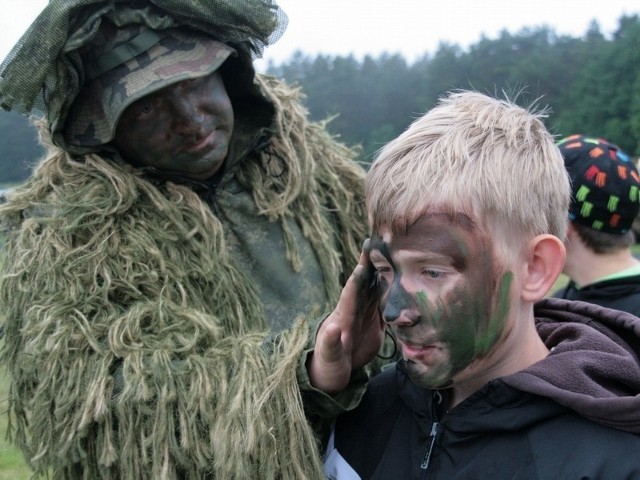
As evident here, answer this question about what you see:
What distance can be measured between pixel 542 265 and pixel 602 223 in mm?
1134

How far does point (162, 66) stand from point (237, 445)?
971 mm

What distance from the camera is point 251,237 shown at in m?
2.12

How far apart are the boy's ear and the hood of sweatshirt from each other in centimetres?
12

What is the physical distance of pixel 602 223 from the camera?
7.76ft

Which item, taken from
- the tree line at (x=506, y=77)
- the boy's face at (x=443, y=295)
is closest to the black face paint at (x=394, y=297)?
the boy's face at (x=443, y=295)

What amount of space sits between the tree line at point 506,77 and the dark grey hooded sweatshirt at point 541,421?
11756 mm

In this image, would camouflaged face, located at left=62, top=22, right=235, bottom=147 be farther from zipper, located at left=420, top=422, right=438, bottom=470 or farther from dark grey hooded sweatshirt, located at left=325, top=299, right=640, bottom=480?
zipper, located at left=420, top=422, right=438, bottom=470

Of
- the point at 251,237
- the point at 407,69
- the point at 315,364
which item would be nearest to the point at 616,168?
the point at 251,237

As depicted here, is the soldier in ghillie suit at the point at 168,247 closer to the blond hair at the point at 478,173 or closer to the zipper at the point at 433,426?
the zipper at the point at 433,426

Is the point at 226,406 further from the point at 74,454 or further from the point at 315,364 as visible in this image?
the point at 74,454

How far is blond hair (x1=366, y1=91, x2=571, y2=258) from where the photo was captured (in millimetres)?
1305

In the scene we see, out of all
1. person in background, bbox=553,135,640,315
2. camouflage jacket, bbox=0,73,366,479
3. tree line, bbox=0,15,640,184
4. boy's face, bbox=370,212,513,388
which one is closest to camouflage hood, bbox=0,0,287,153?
camouflage jacket, bbox=0,73,366,479

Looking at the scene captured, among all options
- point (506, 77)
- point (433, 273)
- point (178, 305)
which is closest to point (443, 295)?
point (433, 273)

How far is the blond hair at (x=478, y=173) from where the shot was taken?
4.28 ft
